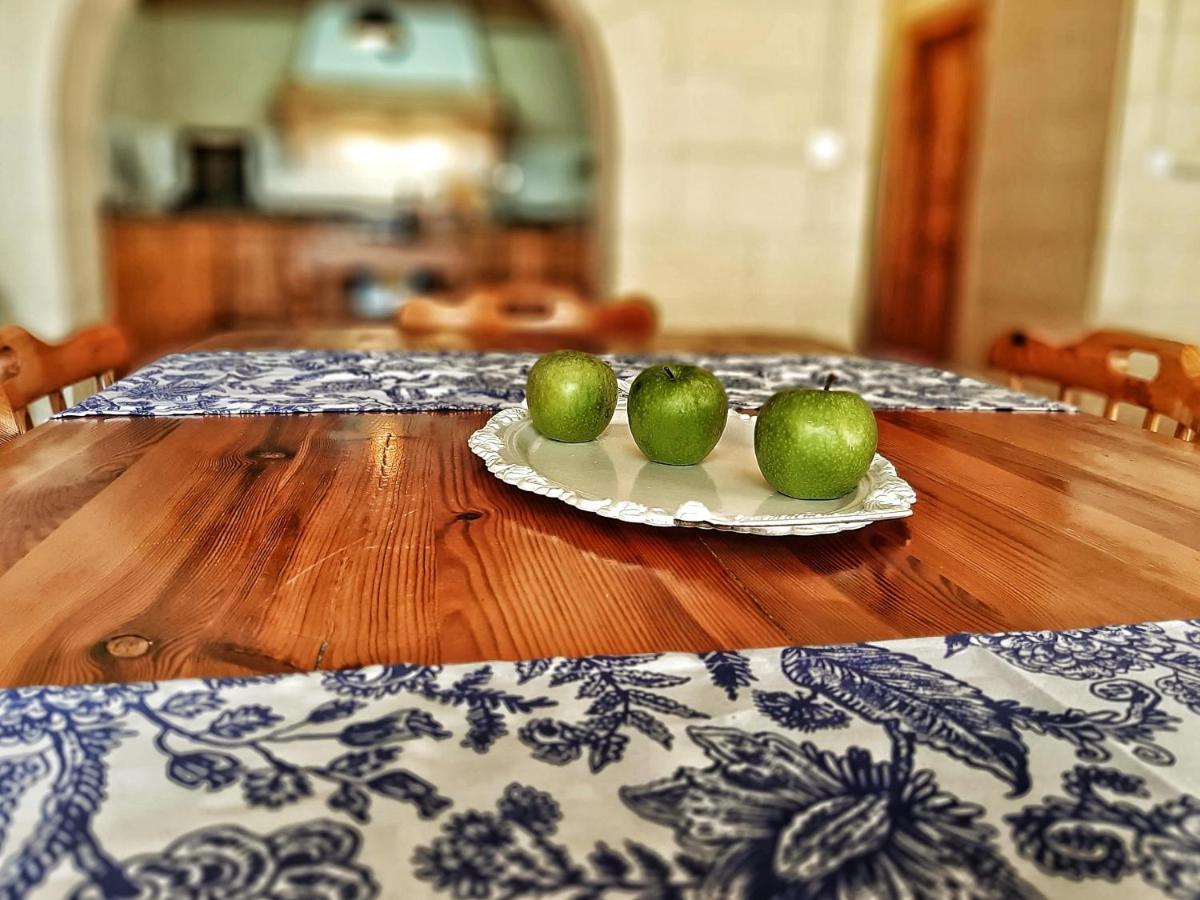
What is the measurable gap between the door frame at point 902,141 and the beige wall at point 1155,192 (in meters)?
1.49

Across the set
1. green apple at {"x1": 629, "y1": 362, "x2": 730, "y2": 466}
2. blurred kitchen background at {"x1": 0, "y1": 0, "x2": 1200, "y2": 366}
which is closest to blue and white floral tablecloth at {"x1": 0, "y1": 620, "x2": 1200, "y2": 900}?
green apple at {"x1": 629, "y1": 362, "x2": 730, "y2": 466}

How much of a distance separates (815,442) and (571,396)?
0.77 feet

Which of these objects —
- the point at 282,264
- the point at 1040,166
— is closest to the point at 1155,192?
the point at 1040,166

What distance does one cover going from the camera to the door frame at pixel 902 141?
570 cm

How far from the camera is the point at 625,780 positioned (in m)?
0.40

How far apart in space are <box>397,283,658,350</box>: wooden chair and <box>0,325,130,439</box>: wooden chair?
22.5 inches

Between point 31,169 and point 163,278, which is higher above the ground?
point 31,169

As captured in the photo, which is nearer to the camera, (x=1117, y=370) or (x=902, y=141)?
(x=1117, y=370)

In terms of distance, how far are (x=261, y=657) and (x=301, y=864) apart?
0.56 feet

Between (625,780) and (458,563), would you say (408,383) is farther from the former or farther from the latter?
(625,780)

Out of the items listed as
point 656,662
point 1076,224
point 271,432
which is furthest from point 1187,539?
point 1076,224

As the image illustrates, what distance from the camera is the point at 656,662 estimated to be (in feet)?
1.64

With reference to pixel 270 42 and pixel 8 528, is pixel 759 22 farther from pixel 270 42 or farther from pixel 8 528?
pixel 270 42

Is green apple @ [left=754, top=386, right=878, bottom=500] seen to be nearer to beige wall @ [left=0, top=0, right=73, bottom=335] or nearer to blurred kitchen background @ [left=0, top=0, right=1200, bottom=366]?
blurred kitchen background @ [left=0, top=0, right=1200, bottom=366]
